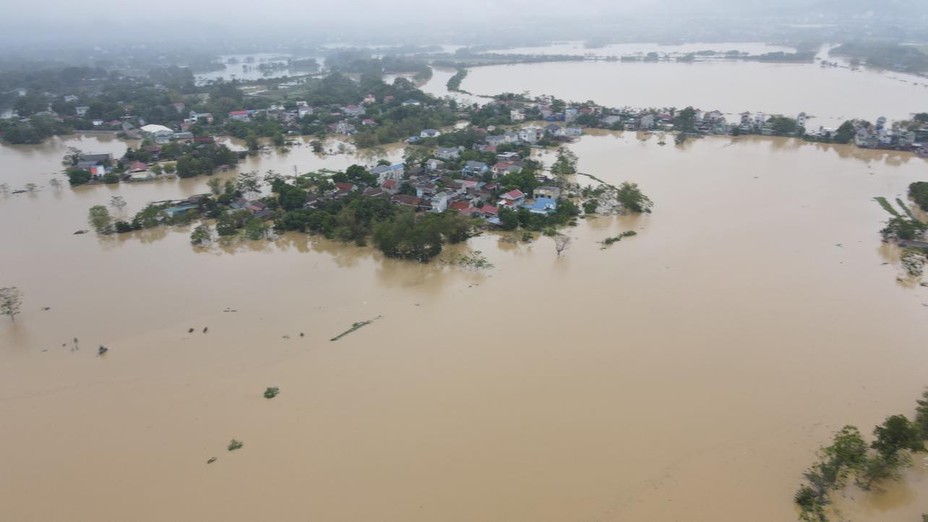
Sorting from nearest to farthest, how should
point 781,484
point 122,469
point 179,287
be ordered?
1. point 781,484
2. point 122,469
3. point 179,287

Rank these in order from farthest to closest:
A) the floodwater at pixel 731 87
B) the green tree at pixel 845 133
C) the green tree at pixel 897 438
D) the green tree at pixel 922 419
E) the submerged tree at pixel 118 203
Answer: the floodwater at pixel 731 87 → the green tree at pixel 845 133 → the submerged tree at pixel 118 203 → the green tree at pixel 922 419 → the green tree at pixel 897 438

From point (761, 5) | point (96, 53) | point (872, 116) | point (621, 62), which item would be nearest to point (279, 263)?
point (872, 116)

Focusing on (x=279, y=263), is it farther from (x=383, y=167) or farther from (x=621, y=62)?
(x=621, y=62)

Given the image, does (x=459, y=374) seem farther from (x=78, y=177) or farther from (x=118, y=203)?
(x=78, y=177)

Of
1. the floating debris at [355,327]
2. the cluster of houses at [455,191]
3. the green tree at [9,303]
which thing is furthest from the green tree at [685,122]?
the green tree at [9,303]

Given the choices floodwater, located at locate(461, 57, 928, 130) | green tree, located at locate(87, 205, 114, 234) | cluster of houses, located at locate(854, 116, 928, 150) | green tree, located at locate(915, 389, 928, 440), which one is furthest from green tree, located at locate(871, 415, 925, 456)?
floodwater, located at locate(461, 57, 928, 130)

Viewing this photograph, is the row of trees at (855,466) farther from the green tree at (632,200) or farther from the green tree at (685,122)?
the green tree at (685,122)
